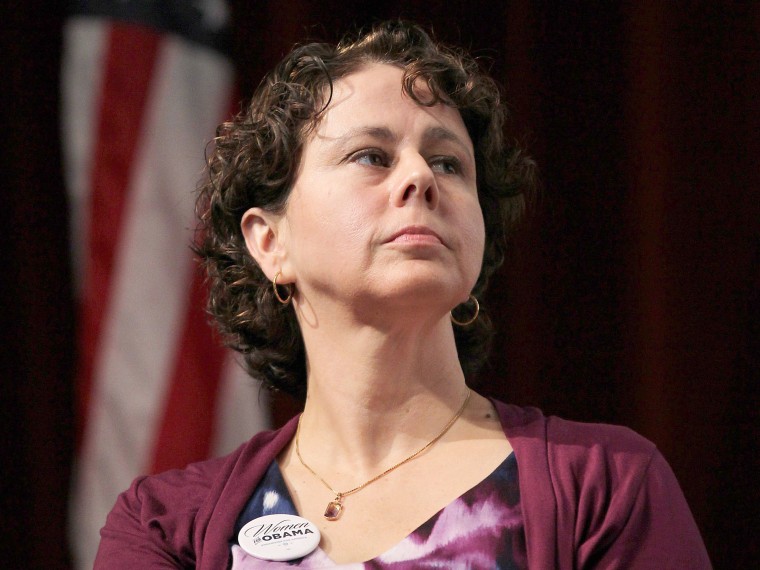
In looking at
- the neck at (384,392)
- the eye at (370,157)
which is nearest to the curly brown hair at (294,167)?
the eye at (370,157)

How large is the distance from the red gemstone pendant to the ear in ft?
1.21

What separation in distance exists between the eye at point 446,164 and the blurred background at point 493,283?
682 mm

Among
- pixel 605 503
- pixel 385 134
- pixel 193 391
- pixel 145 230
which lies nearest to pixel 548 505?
pixel 605 503

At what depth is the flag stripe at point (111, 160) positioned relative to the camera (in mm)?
2504

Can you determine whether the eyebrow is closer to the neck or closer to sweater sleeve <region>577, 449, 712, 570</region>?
the neck

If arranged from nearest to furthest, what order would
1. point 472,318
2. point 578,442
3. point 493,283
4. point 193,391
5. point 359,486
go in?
point 578,442 → point 359,486 → point 472,318 → point 493,283 → point 193,391

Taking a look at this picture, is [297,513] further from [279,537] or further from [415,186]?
[415,186]

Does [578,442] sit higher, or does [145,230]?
[145,230]

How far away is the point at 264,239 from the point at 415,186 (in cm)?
33

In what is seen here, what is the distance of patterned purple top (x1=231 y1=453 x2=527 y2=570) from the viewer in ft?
4.31

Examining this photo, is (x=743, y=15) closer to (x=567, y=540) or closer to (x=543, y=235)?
(x=543, y=235)

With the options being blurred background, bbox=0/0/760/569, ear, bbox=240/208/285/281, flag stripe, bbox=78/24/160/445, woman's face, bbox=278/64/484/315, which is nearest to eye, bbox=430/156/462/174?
woman's face, bbox=278/64/484/315

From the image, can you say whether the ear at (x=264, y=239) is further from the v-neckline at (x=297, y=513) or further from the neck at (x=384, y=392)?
the v-neckline at (x=297, y=513)

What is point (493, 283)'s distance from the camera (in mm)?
2420
